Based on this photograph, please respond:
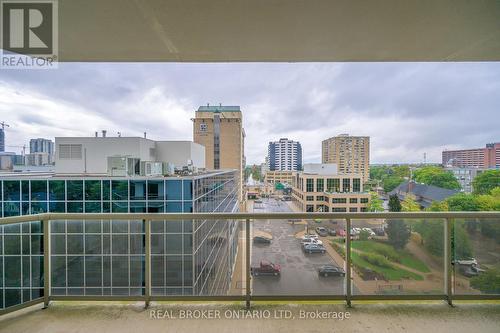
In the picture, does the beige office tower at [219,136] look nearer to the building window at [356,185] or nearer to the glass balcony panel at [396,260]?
the building window at [356,185]

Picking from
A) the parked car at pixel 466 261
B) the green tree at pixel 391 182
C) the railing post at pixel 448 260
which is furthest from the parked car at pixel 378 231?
the green tree at pixel 391 182

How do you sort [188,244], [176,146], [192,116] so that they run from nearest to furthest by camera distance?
[188,244], [176,146], [192,116]

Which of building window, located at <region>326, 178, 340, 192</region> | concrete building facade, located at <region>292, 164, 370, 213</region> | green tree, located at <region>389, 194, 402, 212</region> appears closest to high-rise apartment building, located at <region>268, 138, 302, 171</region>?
concrete building facade, located at <region>292, 164, 370, 213</region>

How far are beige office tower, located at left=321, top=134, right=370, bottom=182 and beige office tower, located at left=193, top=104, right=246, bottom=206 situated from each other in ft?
61.0

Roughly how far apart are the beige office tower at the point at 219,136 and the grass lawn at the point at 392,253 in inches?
1639

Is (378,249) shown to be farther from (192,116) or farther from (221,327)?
(192,116)

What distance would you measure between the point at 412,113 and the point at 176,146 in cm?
1732

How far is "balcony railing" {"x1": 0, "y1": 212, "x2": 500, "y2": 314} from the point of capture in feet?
7.36

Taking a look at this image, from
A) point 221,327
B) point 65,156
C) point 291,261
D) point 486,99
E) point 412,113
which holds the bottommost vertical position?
point 221,327

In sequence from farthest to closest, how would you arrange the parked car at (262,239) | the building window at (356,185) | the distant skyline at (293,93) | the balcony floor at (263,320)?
the building window at (356,185) < the distant skyline at (293,93) < the parked car at (262,239) < the balcony floor at (263,320)

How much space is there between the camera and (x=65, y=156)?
46.3ft

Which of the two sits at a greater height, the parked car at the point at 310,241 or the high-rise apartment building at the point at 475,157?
the high-rise apartment building at the point at 475,157

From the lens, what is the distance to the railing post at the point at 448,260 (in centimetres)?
226

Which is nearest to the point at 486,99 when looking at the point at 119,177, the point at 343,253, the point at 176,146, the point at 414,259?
the point at 414,259
